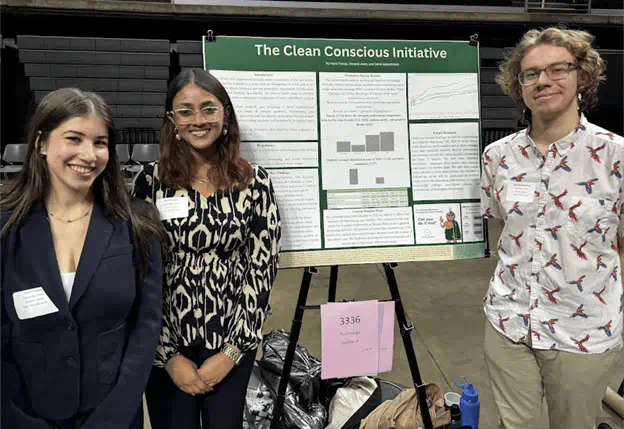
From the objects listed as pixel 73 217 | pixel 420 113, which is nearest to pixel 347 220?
pixel 420 113

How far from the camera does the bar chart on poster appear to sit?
1.62 meters

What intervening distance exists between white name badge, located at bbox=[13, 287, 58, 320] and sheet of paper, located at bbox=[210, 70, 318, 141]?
85 centimetres

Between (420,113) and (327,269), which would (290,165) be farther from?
(327,269)

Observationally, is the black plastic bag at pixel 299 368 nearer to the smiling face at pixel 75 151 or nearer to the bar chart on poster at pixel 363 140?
the bar chart on poster at pixel 363 140

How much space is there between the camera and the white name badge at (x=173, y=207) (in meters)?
1.27

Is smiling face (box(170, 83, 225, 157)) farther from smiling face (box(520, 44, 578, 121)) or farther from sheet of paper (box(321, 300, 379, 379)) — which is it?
smiling face (box(520, 44, 578, 121))

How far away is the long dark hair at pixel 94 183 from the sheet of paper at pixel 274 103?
0.52 m

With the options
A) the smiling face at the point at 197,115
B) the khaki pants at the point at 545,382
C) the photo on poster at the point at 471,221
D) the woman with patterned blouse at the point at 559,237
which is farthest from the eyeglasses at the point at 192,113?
the khaki pants at the point at 545,382

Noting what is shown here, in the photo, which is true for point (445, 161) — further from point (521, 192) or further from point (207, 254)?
point (207, 254)

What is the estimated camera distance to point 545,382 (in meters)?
1.42

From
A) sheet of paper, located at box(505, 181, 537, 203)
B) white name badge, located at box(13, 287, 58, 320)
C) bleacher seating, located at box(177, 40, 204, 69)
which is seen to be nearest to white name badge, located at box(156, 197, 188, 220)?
white name badge, located at box(13, 287, 58, 320)

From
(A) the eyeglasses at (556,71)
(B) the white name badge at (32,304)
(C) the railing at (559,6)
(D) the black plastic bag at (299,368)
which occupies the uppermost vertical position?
(C) the railing at (559,6)

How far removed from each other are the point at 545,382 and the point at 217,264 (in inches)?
44.9

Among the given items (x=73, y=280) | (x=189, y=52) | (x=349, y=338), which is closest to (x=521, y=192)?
(x=349, y=338)
